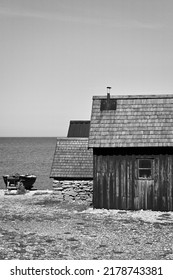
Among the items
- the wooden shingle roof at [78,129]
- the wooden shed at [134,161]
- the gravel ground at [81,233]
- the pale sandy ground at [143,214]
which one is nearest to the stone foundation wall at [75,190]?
the gravel ground at [81,233]

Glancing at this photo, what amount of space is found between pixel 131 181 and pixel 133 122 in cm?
343

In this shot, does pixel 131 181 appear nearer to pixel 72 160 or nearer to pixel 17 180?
pixel 72 160

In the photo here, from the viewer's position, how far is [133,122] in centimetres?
2200

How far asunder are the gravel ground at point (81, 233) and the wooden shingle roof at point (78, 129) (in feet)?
37.0

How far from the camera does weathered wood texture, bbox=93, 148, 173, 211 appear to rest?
2081 centimetres

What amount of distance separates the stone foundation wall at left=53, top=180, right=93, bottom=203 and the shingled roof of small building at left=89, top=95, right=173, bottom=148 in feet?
14.7

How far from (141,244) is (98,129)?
911cm

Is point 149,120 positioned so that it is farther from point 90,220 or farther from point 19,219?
point 19,219

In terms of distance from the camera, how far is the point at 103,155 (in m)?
21.4

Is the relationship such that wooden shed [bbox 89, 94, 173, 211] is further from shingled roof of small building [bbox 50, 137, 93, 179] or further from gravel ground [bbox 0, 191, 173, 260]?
shingled roof of small building [bbox 50, 137, 93, 179]

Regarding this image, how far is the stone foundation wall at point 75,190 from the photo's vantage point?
24.8 m

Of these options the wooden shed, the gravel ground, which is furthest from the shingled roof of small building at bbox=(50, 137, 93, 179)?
the wooden shed
